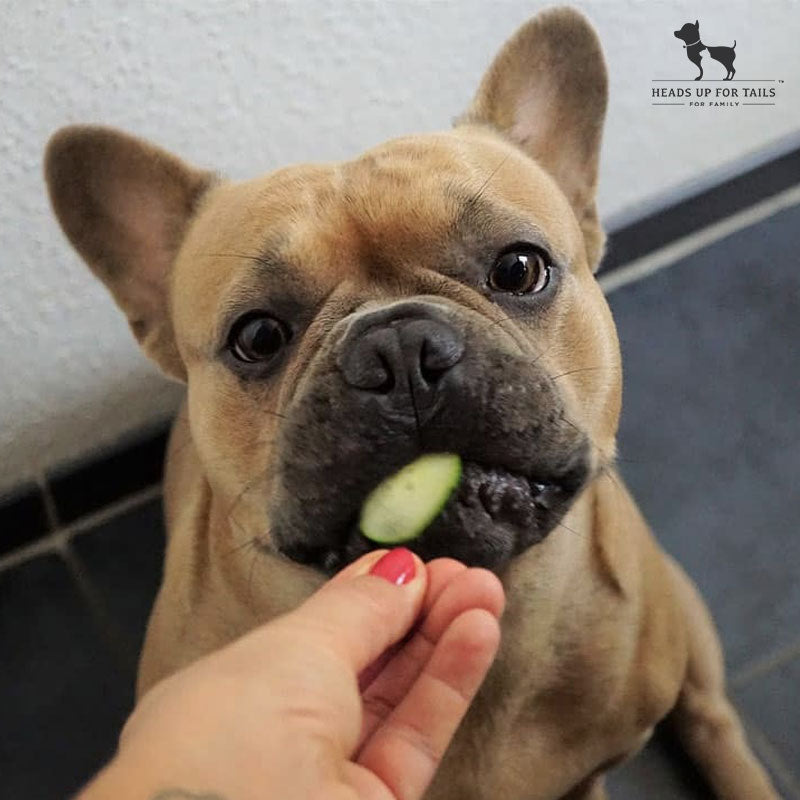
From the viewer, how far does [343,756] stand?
734mm

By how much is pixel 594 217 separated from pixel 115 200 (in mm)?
625

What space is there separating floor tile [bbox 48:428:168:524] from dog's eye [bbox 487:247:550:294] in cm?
120

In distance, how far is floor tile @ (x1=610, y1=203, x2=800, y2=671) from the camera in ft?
5.91

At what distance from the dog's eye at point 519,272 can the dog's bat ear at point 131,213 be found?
45cm

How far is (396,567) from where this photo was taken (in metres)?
0.84

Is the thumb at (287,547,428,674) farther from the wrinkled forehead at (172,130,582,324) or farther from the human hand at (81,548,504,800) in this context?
the wrinkled forehead at (172,130,582,324)

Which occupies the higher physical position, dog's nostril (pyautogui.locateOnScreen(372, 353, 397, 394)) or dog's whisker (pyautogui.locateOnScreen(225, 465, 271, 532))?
dog's nostril (pyautogui.locateOnScreen(372, 353, 397, 394))

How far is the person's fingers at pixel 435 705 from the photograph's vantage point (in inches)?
32.3

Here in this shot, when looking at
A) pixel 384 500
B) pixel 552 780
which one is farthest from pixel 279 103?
pixel 552 780

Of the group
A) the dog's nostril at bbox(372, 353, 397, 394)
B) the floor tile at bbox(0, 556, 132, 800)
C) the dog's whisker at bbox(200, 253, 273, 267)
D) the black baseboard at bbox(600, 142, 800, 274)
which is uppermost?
the dog's whisker at bbox(200, 253, 273, 267)

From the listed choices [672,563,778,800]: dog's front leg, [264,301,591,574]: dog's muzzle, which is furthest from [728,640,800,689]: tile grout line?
[264,301,591,574]: dog's muzzle

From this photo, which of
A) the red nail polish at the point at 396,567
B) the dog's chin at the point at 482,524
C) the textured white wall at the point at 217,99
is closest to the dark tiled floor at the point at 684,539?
the textured white wall at the point at 217,99

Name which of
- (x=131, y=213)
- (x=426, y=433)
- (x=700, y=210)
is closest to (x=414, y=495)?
(x=426, y=433)

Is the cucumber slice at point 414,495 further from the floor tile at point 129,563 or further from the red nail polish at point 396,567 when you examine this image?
the floor tile at point 129,563
